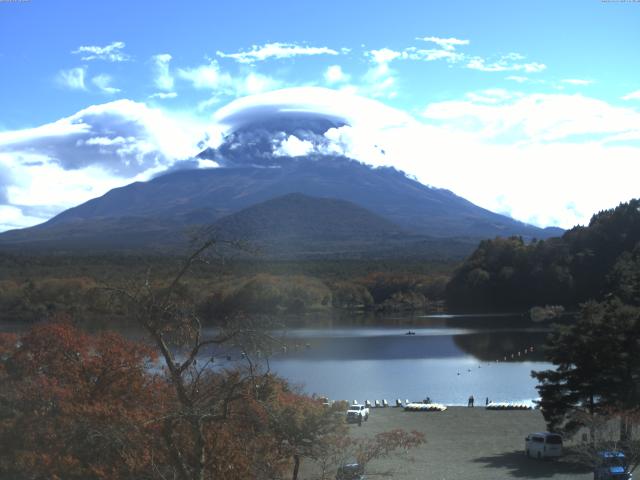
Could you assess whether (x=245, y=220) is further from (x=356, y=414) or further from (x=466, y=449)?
(x=466, y=449)

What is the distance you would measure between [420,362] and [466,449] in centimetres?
1782

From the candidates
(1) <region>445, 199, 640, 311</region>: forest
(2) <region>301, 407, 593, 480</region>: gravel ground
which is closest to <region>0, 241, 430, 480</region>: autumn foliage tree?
(2) <region>301, 407, 593, 480</region>: gravel ground

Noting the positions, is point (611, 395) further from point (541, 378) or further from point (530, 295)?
point (530, 295)

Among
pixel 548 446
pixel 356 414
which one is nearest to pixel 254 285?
pixel 356 414

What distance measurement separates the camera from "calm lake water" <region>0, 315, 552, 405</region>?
26406 mm

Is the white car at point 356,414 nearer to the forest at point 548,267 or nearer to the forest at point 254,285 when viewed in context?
the forest at point 254,285

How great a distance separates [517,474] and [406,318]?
155 feet

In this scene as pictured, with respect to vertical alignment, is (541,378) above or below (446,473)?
above

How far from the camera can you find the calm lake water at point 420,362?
26.4 meters

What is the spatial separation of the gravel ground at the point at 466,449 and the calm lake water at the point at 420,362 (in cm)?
307

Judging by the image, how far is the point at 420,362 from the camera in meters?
34.0

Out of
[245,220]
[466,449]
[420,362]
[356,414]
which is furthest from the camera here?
[245,220]

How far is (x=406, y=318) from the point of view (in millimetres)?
60938

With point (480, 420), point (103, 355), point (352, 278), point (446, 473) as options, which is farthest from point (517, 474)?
point (352, 278)
